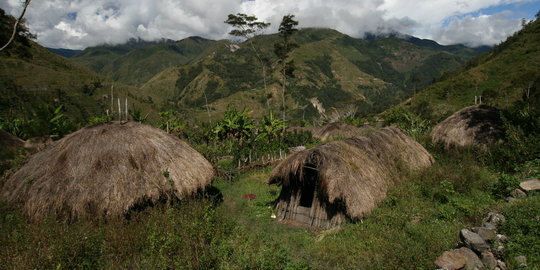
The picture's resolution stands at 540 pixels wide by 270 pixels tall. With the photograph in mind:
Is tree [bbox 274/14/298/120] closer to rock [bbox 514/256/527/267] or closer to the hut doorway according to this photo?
the hut doorway

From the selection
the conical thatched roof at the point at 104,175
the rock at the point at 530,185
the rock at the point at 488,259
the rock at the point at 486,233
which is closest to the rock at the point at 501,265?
the rock at the point at 488,259

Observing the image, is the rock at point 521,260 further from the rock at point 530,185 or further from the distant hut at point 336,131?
the distant hut at point 336,131

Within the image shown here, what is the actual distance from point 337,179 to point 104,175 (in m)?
6.58

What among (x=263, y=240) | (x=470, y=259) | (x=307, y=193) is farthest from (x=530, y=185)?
(x=263, y=240)

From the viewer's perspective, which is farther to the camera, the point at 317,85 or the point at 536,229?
the point at 317,85

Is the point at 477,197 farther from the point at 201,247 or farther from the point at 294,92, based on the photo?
the point at 294,92

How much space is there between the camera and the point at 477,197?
27.3ft

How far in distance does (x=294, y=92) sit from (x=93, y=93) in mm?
88877

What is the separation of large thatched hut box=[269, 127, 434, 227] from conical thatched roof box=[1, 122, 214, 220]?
303 cm

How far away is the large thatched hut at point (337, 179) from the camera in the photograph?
27.2 ft

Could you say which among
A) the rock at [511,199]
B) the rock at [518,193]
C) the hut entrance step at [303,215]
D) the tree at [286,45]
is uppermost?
the tree at [286,45]

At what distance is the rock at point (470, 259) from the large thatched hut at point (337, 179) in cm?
303

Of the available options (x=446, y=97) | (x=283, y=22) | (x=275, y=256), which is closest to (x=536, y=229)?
(x=275, y=256)

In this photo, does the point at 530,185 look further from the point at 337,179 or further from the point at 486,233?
the point at 337,179
